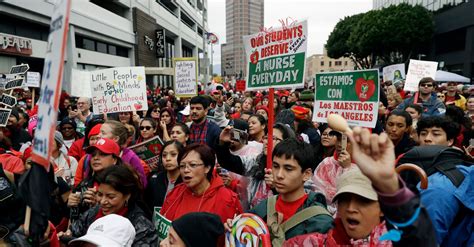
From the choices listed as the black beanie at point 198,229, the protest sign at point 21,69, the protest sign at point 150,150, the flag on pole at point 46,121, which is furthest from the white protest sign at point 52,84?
the protest sign at point 21,69

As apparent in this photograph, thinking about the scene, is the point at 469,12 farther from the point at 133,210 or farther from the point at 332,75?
the point at 133,210

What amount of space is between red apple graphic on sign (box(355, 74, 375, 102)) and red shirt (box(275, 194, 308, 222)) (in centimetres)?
163

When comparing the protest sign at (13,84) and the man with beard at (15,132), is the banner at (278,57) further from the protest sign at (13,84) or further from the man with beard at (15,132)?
the protest sign at (13,84)

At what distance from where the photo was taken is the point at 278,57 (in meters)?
3.46

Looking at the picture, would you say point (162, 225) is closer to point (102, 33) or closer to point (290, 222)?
point (290, 222)

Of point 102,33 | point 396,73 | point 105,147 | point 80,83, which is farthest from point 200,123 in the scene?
point 102,33

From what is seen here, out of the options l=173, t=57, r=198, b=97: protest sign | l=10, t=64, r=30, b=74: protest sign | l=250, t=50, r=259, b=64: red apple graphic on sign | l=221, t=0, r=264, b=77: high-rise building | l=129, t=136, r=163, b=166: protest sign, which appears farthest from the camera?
l=221, t=0, r=264, b=77: high-rise building

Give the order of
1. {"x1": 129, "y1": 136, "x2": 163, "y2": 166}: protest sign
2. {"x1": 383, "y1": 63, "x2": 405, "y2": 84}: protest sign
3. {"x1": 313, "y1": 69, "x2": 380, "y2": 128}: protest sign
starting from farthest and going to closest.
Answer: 1. {"x1": 383, "y1": 63, "x2": 405, "y2": 84}: protest sign
2. {"x1": 129, "y1": 136, "x2": 163, "y2": 166}: protest sign
3. {"x1": 313, "y1": 69, "x2": 380, "y2": 128}: protest sign

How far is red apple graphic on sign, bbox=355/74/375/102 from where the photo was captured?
3.59 meters

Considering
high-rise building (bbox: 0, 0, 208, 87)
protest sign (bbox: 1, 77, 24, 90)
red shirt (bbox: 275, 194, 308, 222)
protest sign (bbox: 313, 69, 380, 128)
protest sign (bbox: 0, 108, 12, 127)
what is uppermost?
high-rise building (bbox: 0, 0, 208, 87)

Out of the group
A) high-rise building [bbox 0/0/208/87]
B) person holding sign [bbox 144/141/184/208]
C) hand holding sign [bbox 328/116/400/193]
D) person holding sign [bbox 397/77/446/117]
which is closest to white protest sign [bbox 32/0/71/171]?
hand holding sign [bbox 328/116/400/193]

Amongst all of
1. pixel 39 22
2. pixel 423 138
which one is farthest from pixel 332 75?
pixel 39 22

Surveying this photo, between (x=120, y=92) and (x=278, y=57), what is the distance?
3.57 metres

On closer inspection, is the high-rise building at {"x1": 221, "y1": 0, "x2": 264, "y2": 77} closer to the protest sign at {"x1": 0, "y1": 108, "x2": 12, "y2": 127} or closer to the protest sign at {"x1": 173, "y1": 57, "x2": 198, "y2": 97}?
the protest sign at {"x1": 173, "y1": 57, "x2": 198, "y2": 97}
